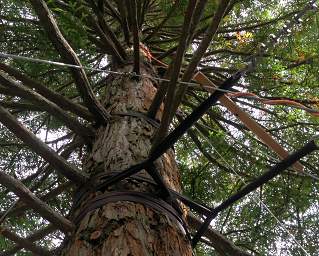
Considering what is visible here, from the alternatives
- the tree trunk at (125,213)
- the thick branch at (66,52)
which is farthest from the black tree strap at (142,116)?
the thick branch at (66,52)

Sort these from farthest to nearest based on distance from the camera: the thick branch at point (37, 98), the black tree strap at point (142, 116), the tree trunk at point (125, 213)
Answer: the black tree strap at point (142, 116) → the thick branch at point (37, 98) → the tree trunk at point (125, 213)

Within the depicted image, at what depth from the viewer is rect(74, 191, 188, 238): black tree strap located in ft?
6.37

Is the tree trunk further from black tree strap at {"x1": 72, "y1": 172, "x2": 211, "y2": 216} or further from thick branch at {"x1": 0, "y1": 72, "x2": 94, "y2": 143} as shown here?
thick branch at {"x1": 0, "y1": 72, "x2": 94, "y2": 143}

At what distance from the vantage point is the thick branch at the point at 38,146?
207cm

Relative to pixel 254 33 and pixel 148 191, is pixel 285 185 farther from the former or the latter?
pixel 148 191

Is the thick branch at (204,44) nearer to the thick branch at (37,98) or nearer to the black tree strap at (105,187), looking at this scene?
the black tree strap at (105,187)

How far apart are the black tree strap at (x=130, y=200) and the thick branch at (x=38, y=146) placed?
8.4 inches

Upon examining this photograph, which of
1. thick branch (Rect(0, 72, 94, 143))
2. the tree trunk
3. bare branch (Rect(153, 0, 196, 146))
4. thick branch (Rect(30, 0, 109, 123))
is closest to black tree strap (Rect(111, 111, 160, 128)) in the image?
the tree trunk

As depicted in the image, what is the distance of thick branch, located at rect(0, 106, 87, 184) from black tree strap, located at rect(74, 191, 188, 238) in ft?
0.70

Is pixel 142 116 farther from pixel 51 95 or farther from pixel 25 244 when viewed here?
pixel 25 244

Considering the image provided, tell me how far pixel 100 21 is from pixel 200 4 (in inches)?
89.8

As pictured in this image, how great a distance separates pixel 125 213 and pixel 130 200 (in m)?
0.07

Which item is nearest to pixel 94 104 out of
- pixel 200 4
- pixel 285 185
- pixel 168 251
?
pixel 168 251

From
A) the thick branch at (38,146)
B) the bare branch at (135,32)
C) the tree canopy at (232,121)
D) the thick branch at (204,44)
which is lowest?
the thick branch at (38,146)
